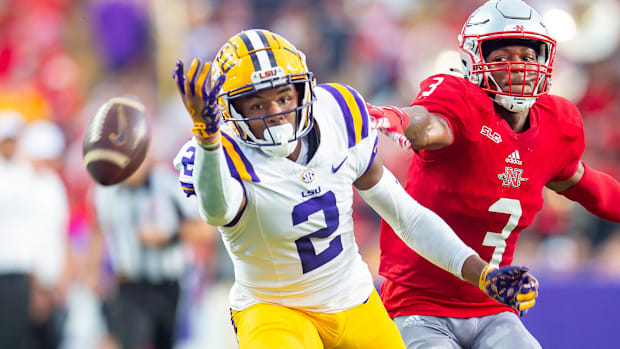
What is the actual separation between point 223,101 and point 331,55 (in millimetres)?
5765

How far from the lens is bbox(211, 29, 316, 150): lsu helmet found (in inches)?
121

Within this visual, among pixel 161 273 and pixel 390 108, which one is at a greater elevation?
pixel 390 108

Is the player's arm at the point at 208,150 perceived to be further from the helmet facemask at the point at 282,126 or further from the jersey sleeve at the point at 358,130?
the jersey sleeve at the point at 358,130

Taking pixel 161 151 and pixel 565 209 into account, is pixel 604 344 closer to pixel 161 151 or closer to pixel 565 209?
pixel 565 209

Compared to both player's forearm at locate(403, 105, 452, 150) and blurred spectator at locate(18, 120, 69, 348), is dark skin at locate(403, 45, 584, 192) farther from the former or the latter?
blurred spectator at locate(18, 120, 69, 348)

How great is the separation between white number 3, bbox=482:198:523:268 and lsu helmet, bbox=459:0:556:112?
1.26 feet

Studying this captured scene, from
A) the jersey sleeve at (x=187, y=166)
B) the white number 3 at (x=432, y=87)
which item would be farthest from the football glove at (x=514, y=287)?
the jersey sleeve at (x=187, y=166)

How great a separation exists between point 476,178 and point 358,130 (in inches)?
23.4

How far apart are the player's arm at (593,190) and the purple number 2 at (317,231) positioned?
1.19 meters

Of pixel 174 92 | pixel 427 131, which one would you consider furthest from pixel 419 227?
pixel 174 92

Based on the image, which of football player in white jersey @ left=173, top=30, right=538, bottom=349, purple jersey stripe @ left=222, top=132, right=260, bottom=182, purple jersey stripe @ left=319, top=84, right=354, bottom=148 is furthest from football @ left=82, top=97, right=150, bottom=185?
purple jersey stripe @ left=319, top=84, right=354, bottom=148

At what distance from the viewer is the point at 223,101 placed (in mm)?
3131

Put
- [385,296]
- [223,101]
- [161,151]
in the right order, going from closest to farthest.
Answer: [223,101] → [385,296] → [161,151]

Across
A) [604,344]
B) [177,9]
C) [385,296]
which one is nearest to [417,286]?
[385,296]
